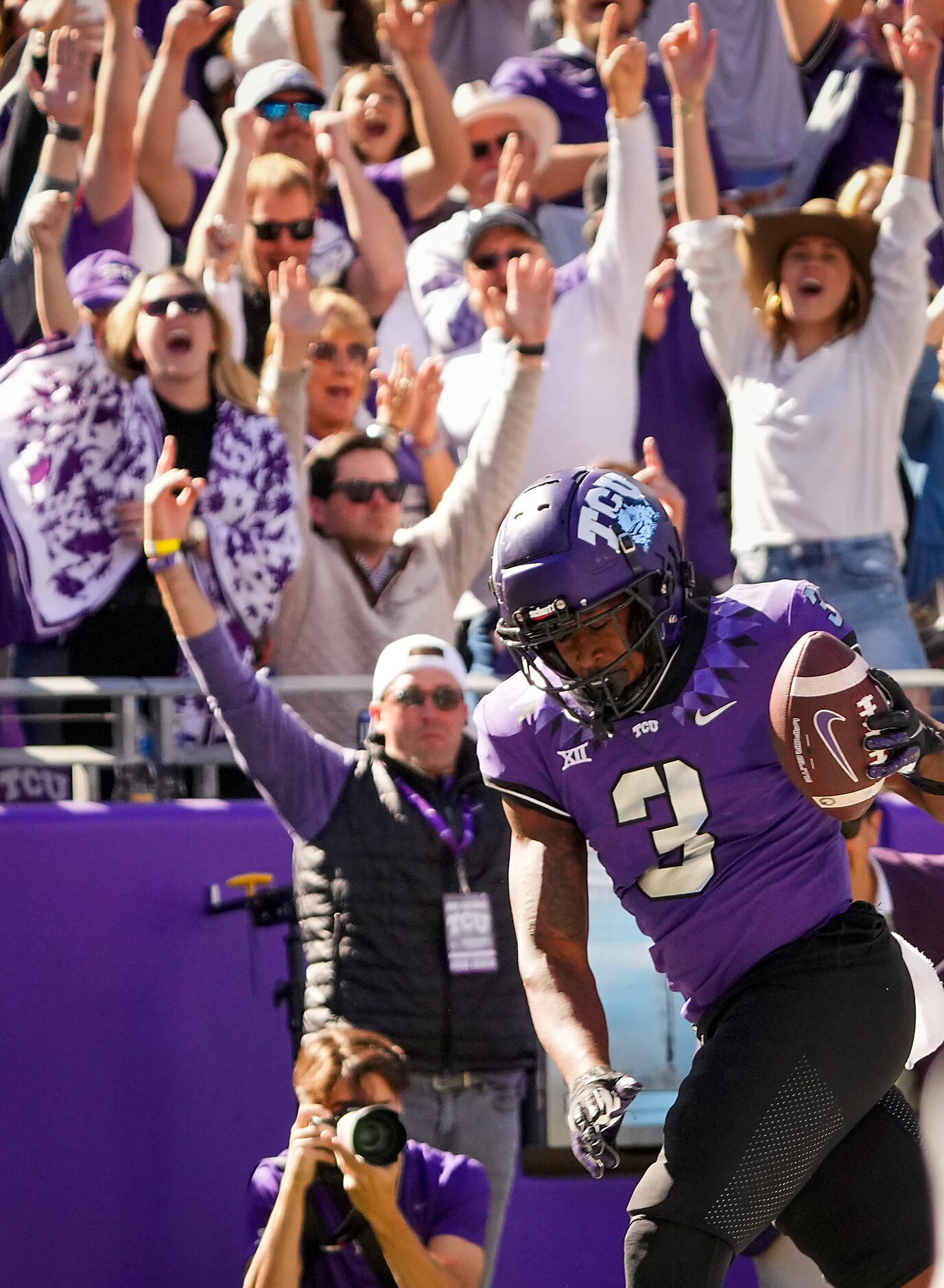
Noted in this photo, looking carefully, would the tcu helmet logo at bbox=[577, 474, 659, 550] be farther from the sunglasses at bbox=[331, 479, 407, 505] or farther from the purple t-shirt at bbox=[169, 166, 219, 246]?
the purple t-shirt at bbox=[169, 166, 219, 246]

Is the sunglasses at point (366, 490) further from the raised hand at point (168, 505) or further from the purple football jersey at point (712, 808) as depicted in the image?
the purple football jersey at point (712, 808)

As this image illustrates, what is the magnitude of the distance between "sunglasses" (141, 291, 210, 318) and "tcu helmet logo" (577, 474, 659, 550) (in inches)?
108

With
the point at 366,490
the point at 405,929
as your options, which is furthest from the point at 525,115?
the point at 405,929

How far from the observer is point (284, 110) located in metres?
7.66

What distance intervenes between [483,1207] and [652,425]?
3145mm

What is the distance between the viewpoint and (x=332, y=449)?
6559mm

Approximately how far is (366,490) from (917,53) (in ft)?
8.10

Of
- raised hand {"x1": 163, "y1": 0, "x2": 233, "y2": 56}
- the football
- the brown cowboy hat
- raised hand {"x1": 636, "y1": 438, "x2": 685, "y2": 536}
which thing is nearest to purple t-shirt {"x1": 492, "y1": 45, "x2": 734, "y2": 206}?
raised hand {"x1": 163, "y1": 0, "x2": 233, "y2": 56}

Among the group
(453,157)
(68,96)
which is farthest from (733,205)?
(68,96)

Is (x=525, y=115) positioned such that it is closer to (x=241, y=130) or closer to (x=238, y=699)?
(x=241, y=130)

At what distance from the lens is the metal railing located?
5.81 meters

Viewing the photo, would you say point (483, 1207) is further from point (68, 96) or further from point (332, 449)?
point (68, 96)

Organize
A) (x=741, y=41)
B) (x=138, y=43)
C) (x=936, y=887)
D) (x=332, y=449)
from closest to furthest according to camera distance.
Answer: (x=936, y=887), (x=332, y=449), (x=138, y=43), (x=741, y=41)

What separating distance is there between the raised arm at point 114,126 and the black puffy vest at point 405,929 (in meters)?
2.62
